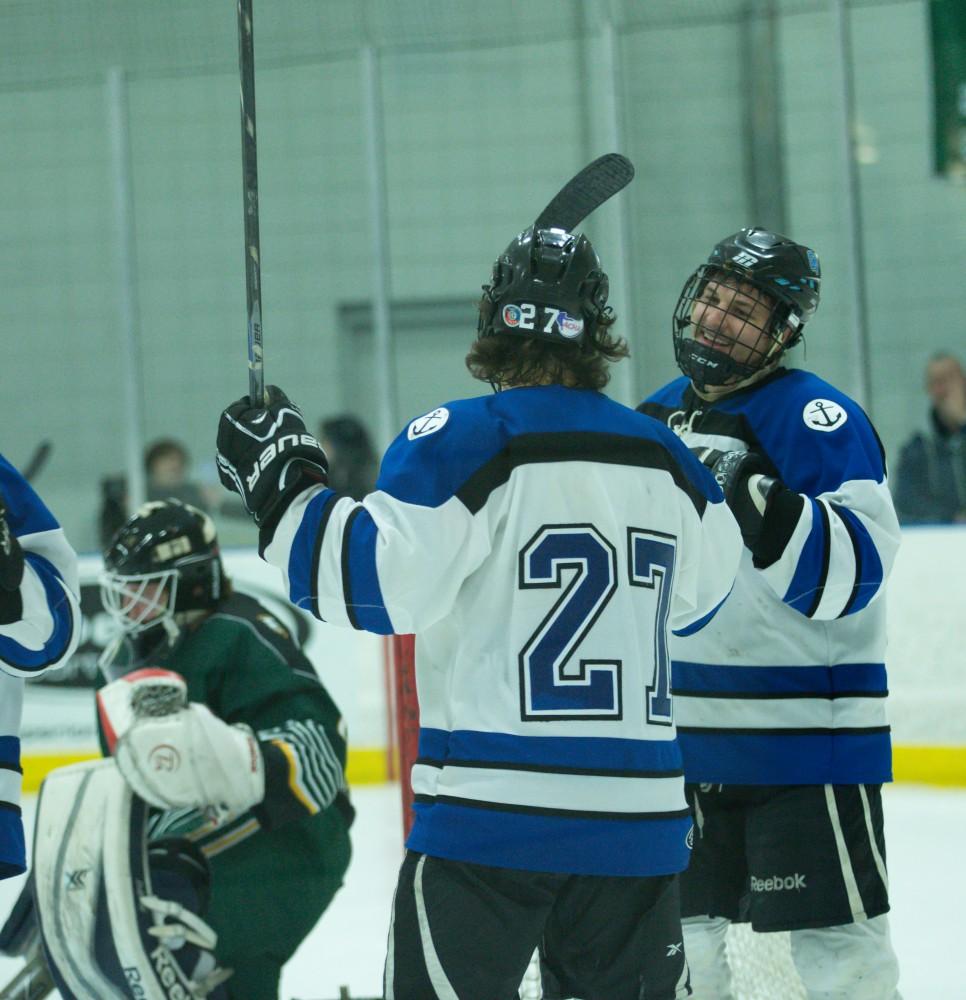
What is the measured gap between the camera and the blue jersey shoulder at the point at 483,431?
1.47 metres

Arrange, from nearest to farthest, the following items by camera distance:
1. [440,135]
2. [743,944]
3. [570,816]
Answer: [570,816] → [743,944] → [440,135]

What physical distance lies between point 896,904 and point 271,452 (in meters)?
2.53

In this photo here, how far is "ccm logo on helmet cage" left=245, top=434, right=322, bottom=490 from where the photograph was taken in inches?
60.0

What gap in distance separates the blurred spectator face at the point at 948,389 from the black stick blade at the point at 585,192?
3677 mm

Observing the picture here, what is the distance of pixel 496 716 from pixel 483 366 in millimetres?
372

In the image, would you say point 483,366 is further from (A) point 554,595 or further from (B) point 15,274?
(B) point 15,274

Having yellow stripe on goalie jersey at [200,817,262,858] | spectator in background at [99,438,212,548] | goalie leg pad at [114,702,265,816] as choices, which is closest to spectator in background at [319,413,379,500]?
spectator in background at [99,438,212,548]

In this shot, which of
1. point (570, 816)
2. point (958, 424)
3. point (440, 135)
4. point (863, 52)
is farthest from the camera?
point (440, 135)

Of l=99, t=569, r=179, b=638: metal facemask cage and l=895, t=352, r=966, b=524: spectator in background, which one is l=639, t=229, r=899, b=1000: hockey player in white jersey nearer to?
l=99, t=569, r=179, b=638: metal facemask cage

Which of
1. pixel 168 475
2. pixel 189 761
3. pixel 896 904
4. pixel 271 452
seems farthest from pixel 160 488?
pixel 271 452

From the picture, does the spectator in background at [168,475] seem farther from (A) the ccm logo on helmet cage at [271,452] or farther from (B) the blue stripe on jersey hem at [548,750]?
(B) the blue stripe on jersey hem at [548,750]

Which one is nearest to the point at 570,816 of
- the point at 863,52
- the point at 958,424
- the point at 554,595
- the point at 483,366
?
the point at 554,595

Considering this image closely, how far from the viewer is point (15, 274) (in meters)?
7.16

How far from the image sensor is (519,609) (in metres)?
1.47
